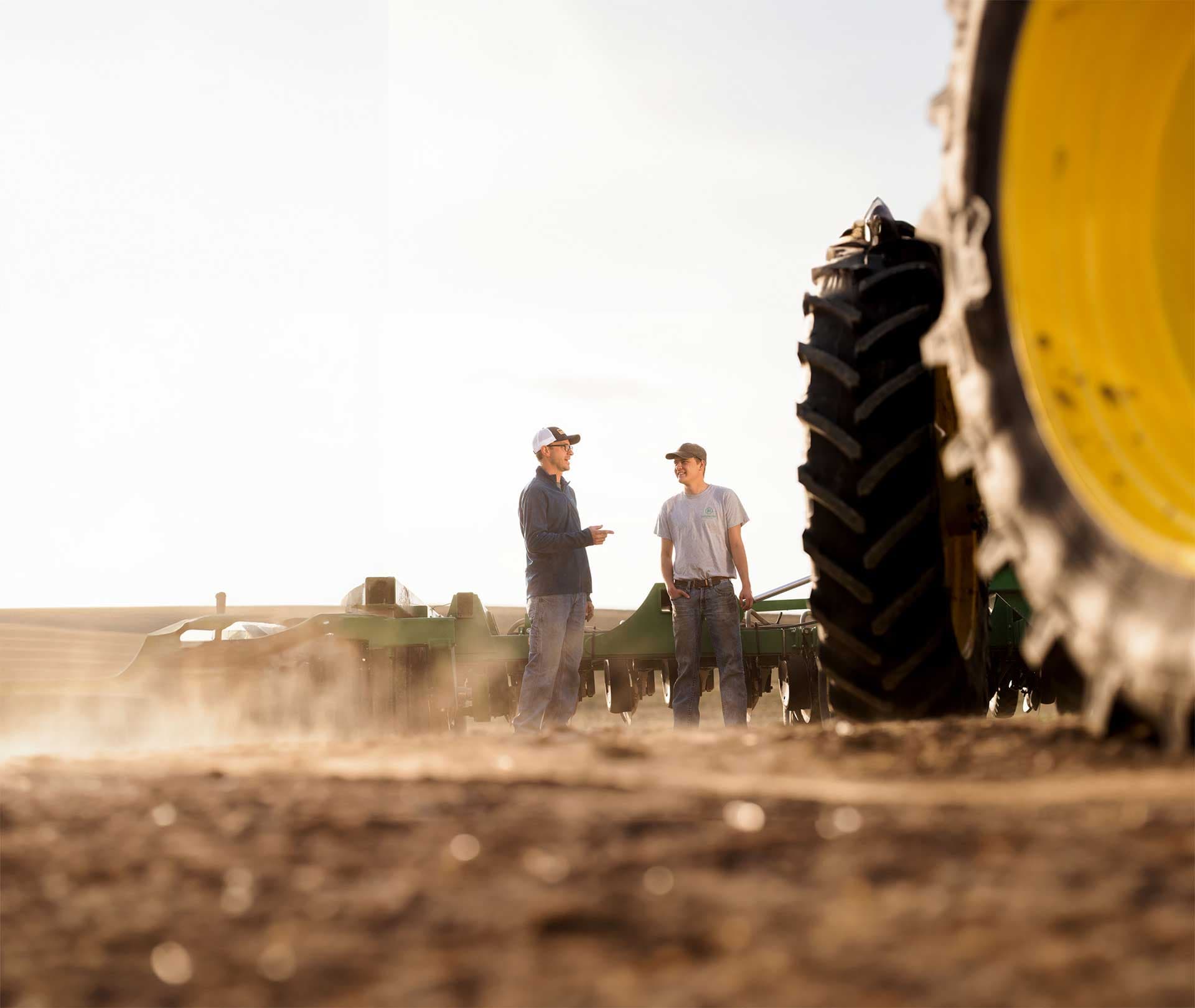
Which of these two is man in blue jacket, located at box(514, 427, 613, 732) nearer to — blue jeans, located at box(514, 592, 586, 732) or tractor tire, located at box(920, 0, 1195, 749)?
blue jeans, located at box(514, 592, 586, 732)

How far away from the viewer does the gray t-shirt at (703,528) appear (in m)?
7.86

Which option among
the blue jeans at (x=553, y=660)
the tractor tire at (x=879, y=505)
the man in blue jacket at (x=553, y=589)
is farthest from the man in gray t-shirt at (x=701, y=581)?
the tractor tire at (x=879, y=505)

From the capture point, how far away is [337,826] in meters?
2.18

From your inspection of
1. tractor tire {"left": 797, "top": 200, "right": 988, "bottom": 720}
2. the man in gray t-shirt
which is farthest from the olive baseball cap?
tractor tire {"left": 797, "top": 200, "right": 988, "bottom": 720}

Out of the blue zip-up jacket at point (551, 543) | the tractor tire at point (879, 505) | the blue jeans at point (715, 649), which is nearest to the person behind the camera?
the tractor tire at point (879, 505)

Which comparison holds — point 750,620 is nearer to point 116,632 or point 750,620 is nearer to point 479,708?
point 479,708

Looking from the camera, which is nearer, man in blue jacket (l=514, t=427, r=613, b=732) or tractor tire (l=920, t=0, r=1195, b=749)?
tractor tire (l=920, t=0, r=1195, b=749)

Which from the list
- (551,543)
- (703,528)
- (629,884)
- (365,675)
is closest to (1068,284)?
(629,884)

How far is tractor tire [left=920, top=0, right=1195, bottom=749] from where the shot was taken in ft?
8.87

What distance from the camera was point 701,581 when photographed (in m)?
7.88

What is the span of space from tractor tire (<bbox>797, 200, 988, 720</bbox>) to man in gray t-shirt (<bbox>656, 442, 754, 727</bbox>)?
354 centimetres

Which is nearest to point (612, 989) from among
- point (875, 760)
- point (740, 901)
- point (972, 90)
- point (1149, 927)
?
point (740, 901)

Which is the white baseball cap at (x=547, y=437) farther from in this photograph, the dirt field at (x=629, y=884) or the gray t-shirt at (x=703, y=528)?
the dirt field at (x=629, y=884)

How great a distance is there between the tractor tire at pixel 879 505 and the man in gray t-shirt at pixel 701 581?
354 centimetres
